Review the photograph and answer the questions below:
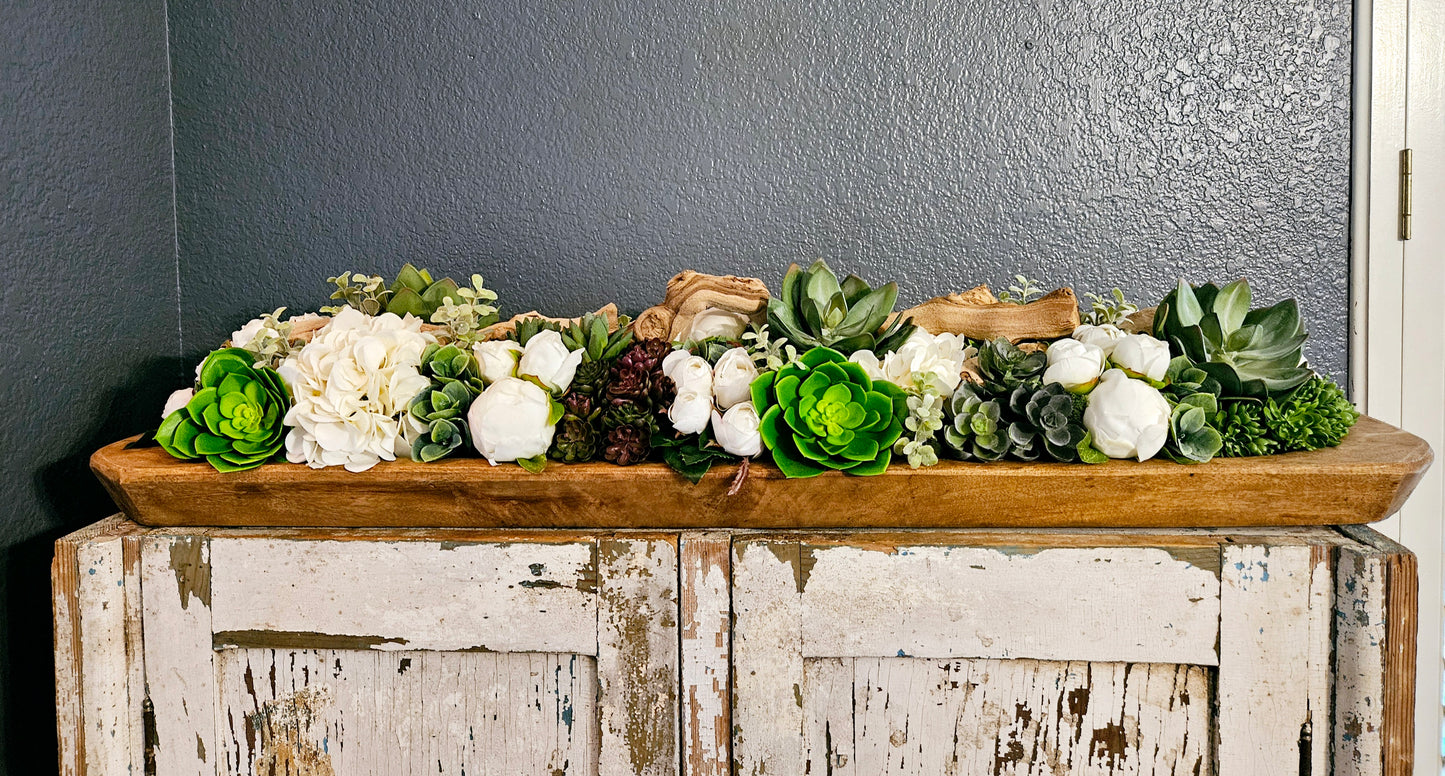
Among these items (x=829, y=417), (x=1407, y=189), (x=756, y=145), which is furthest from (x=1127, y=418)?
(x=1407, y=189)

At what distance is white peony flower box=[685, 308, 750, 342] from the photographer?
73cm

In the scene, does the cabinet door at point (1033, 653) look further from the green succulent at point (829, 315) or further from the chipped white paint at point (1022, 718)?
the green succulent at point (829, 315)

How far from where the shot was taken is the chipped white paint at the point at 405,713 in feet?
2.14

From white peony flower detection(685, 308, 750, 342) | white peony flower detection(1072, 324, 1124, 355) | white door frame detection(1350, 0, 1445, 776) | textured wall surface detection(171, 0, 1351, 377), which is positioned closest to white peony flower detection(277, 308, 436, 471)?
white peony flower detection(685, 308, 750, 342)

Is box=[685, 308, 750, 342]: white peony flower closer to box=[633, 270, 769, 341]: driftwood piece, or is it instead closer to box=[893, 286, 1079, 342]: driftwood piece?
box=[633, 270, 769, 341]: driftwood piece

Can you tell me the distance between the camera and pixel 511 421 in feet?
2.02

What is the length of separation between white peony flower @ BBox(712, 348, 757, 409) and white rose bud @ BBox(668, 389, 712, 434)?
0.02 m

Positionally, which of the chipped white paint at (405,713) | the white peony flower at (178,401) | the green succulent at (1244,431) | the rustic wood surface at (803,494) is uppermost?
the white peony flower at (178,401)

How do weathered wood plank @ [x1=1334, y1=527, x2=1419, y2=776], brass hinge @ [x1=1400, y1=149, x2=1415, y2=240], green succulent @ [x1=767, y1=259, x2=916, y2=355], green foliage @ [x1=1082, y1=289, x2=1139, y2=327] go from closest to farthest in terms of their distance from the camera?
weathered wood plank @ [x1=1334, y1=527, x2=1419, y2=776] → green succulent @ [x1=767, y1=259, x2=916, y2=355] → green foliage @ [x1=1082, y1=289, x2=1139, y2=327] → brass hinge @ [x1=1400, y1=149, x2=1415, y2=240]

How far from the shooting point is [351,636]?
0.65 m

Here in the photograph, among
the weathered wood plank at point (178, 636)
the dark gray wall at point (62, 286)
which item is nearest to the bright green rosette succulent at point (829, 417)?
the weathered wood plank at point (178, 636)

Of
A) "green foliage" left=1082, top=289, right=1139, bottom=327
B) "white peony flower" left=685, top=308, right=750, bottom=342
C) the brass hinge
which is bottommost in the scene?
"white peony flower" left=685, top=308, right=750, bottom=342

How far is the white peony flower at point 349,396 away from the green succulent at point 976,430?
453 millimetres

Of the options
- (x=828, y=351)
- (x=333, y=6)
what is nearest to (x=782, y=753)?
(x=828, y=351)
